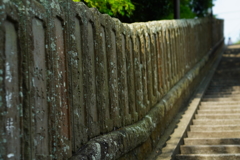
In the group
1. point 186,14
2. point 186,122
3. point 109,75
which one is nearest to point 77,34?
point 109,75

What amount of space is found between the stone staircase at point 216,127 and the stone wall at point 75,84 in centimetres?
54

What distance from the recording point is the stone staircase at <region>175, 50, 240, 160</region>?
5.72 metres

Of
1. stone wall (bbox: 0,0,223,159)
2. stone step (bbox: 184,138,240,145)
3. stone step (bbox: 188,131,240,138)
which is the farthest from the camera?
stone step (bbox: 188,131,240,138)

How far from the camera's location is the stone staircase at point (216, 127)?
5.72 metres

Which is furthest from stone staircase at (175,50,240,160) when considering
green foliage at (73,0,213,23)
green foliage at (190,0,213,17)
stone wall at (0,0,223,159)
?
green foliage at (190,0,213,17)

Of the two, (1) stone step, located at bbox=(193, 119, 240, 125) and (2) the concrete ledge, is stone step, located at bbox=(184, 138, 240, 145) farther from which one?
(1) stone step, located at bbox=(193, 119, 240, 125)

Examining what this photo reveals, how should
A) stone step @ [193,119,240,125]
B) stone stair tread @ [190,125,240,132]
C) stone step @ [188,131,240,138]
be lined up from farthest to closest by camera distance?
stone step @ [193,119,240,125], stone stair tread @ [190,125,240,132], stone step @ [188,131,240,138]

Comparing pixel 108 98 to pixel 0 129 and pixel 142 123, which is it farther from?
pixel 0 129

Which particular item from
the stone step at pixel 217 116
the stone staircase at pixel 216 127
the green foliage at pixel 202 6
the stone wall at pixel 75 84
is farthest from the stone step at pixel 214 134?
Answer: the green foliage at pixel 202 6

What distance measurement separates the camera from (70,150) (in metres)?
3.21

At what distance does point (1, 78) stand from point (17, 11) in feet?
1.44

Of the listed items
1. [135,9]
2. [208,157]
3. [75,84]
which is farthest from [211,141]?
[135,9]

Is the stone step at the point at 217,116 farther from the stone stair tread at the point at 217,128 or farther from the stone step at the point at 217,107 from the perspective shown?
the stone stair tread at the point at 217,128

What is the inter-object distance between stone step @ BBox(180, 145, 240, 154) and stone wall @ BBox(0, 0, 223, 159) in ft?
1.43
